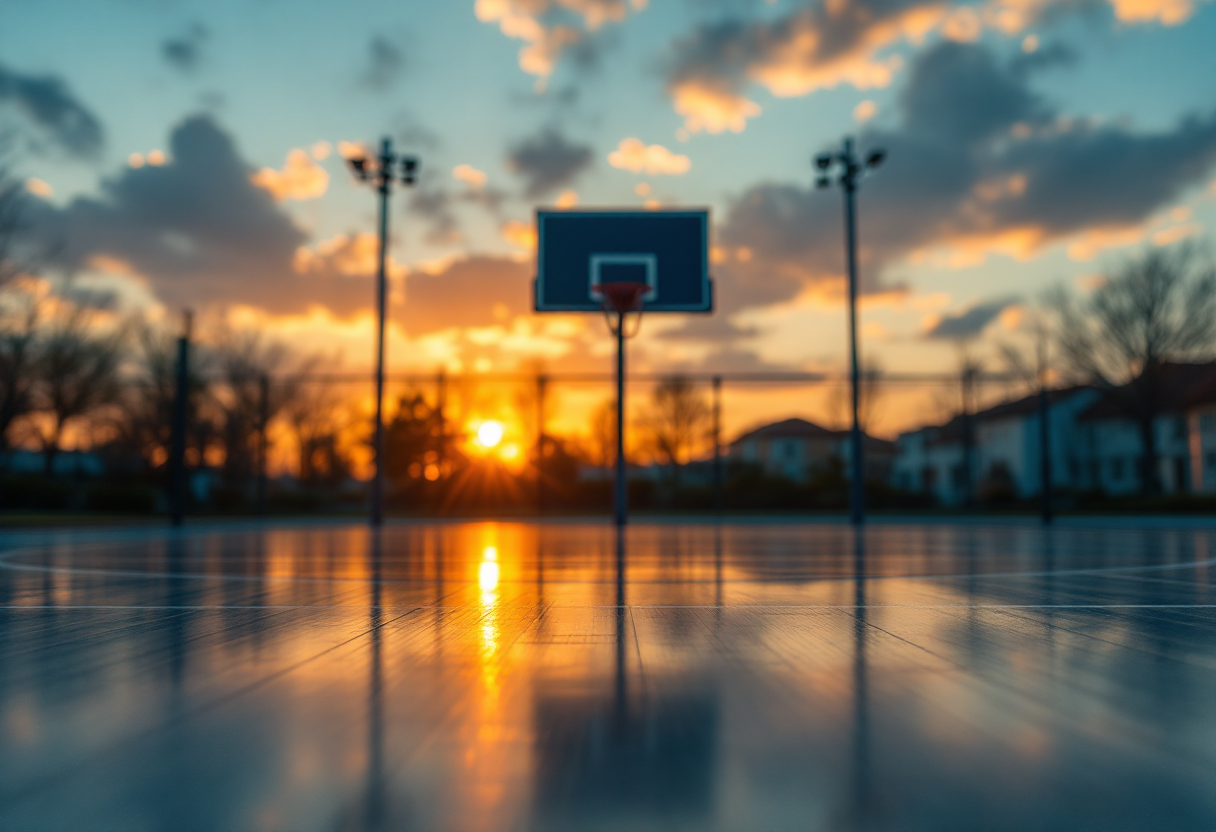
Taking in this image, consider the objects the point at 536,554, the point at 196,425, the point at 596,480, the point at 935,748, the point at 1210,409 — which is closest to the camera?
the point at 935,748

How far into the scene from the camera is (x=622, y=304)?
653 inches

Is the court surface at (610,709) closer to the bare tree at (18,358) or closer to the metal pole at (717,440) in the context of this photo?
the metal pole at (717,440)

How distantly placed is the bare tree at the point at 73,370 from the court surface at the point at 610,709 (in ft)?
70.9

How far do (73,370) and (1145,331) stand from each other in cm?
3784

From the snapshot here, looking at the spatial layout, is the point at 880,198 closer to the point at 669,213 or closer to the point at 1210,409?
the point at 669,213

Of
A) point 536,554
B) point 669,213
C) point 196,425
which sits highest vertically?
point 669,213

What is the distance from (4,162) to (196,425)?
16.8 m

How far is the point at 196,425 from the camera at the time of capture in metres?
33.6

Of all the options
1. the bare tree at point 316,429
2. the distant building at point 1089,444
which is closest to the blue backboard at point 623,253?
the distant building at point 1089,444

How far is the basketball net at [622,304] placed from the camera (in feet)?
53.5

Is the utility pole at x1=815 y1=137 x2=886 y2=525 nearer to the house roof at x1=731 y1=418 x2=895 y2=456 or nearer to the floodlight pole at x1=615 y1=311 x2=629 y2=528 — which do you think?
the floodlight pole at x1=615 y1=311 x2=629 y2=528

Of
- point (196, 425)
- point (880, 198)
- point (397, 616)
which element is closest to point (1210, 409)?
point (880, 198)

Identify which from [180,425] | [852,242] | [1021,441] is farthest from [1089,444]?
[180,425]

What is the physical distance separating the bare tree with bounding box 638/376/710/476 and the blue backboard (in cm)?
1828
